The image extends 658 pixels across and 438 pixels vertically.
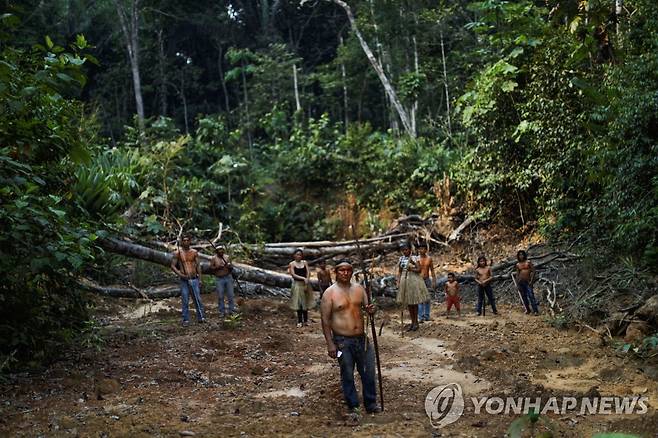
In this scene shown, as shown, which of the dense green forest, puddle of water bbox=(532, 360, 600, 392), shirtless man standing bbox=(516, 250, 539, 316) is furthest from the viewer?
shirtless man standing bbox=(516, 250, 539, 316)

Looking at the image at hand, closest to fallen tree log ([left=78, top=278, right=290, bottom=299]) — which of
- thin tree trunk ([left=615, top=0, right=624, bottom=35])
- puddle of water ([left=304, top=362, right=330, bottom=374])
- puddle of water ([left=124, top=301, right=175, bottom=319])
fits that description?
puddle of water ([left=124, top=301, right=175, bottom=319])

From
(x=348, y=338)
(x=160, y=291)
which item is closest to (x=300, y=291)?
(x=160, y=291)

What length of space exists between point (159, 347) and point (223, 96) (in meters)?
27.1

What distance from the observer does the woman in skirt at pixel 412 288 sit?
9641mm

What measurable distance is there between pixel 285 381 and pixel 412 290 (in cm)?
357

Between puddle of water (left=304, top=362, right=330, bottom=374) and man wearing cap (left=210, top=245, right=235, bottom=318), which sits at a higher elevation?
man wearing cap (left=210, top=245, right=235, bottom=318)

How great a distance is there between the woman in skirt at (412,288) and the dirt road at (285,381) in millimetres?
351

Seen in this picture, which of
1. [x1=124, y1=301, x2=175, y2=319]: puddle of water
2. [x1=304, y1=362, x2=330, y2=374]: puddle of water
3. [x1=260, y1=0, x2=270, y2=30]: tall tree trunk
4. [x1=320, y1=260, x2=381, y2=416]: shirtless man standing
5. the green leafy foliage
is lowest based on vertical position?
[x1=304, y1=362, x2=330, y2=374]: puddle of water

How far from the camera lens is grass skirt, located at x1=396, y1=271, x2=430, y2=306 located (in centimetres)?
965

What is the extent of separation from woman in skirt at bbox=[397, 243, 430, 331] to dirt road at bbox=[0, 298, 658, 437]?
351 millimetres

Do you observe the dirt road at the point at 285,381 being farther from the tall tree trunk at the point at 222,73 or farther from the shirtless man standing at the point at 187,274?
the tall tree trunk at the point at 222,73

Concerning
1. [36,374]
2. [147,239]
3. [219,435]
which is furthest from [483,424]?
[147,239]

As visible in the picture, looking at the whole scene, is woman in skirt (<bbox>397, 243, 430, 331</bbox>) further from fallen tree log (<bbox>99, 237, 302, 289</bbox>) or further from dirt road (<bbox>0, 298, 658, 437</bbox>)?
fallen tree log (<bbox>99, 237, 302, 289</bbox>)

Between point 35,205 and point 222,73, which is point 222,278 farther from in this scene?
point 222,73
